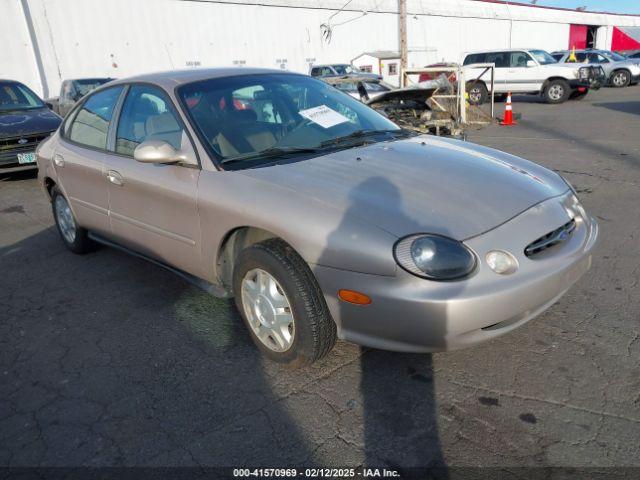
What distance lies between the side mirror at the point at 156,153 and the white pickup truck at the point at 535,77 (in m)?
15.9

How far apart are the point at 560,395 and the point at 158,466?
1861mm

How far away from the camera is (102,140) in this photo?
387 cm

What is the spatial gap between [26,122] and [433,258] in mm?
8355

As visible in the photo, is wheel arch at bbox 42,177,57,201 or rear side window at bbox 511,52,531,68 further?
rear side window at bbox 511,52,531,68

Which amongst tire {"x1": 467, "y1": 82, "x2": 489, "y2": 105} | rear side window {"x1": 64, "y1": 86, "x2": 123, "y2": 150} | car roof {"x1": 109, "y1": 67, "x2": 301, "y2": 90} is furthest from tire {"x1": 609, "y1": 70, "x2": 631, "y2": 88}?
rear side window {"x1": 64, "y1": 86, "x2": 123, "y2": 150}

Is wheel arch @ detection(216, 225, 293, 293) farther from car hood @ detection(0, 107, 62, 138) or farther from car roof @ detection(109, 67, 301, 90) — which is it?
car hood @ detection(0, 107, 62, 138)

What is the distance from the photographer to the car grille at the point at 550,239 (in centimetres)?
241

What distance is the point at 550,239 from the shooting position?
253cm

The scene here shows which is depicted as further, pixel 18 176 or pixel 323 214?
pixel 18 176

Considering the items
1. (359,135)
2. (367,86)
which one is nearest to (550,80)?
(367,86)

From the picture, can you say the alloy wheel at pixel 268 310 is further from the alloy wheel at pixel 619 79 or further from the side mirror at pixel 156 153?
the alloy wheel at pixel 619 79

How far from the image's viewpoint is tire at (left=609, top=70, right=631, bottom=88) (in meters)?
22.6

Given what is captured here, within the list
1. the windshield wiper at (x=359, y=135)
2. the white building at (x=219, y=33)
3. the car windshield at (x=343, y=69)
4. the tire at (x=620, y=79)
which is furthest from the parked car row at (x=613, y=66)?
the windshield wiper at (x=359, y=135)

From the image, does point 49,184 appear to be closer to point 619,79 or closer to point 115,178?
point 115,178
